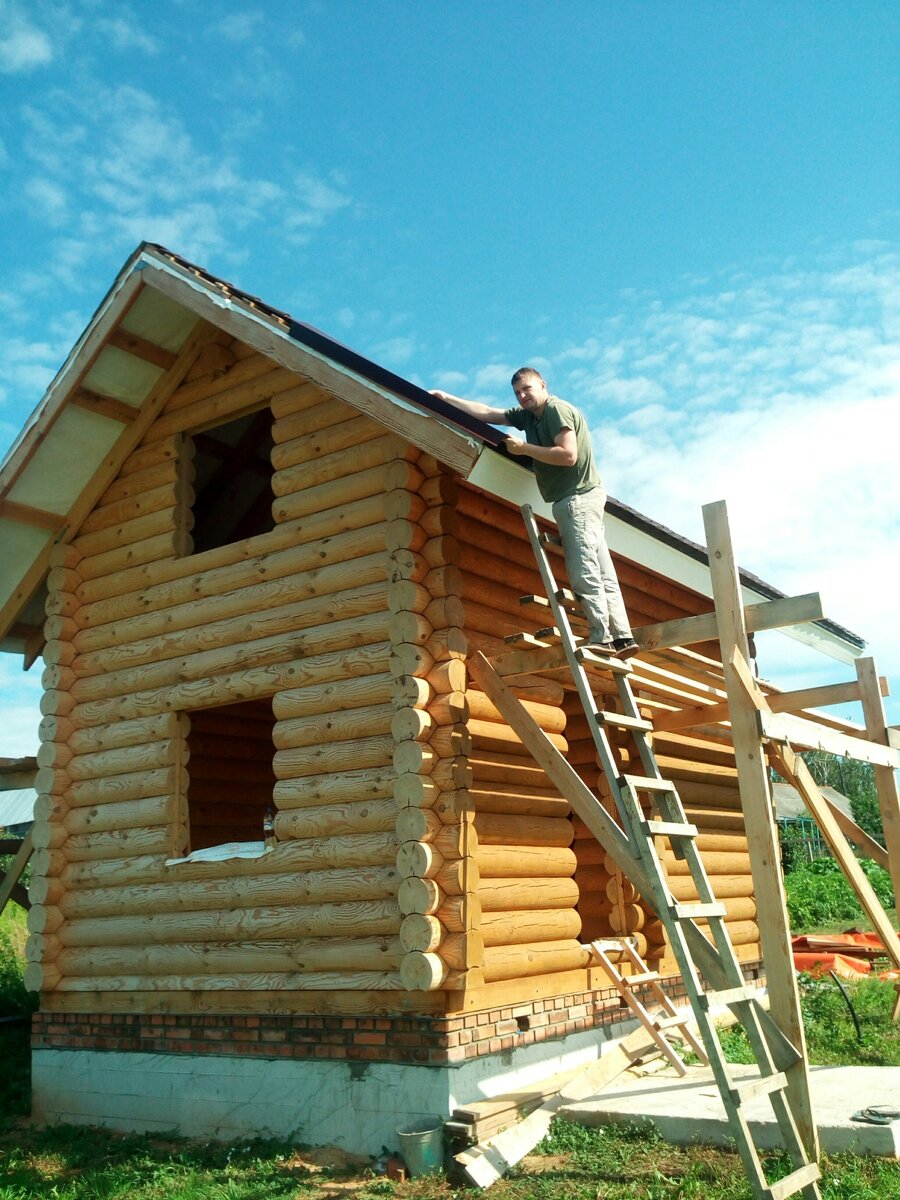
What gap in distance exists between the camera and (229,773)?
11.7m

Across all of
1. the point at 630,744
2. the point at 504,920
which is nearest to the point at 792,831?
the point at 630,744

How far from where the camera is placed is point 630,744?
10.2 m

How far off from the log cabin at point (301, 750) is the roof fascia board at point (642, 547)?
3 cm

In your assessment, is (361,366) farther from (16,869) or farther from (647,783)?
(16,869)

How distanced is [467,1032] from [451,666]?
246cm

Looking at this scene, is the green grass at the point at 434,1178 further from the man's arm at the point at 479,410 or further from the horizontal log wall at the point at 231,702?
the man's arm at the point at 479,410

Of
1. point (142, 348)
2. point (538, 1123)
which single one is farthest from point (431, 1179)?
point (142, 348)

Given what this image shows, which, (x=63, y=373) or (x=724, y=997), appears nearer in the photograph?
(x=724, y=997)

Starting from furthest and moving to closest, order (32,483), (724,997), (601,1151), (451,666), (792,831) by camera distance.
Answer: (792,831), (32,483), (451,666), (601,1151), (724,997)

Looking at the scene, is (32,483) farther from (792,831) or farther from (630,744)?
(792,831)

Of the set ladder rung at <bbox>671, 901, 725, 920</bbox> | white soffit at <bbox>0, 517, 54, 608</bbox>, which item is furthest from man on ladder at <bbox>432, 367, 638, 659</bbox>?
white soffit at <bbox>0, 517, 54, 608</bbox>

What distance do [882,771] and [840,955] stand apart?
6045 mm

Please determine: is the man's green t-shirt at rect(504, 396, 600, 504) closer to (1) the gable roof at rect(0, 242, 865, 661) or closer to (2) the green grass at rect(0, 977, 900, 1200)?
(1) the gable roof at rect(0, 242, 865, 661)

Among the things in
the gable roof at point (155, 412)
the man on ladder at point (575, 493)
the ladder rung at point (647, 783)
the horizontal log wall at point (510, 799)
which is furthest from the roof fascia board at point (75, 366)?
the ladder rung at point (647, 783)
